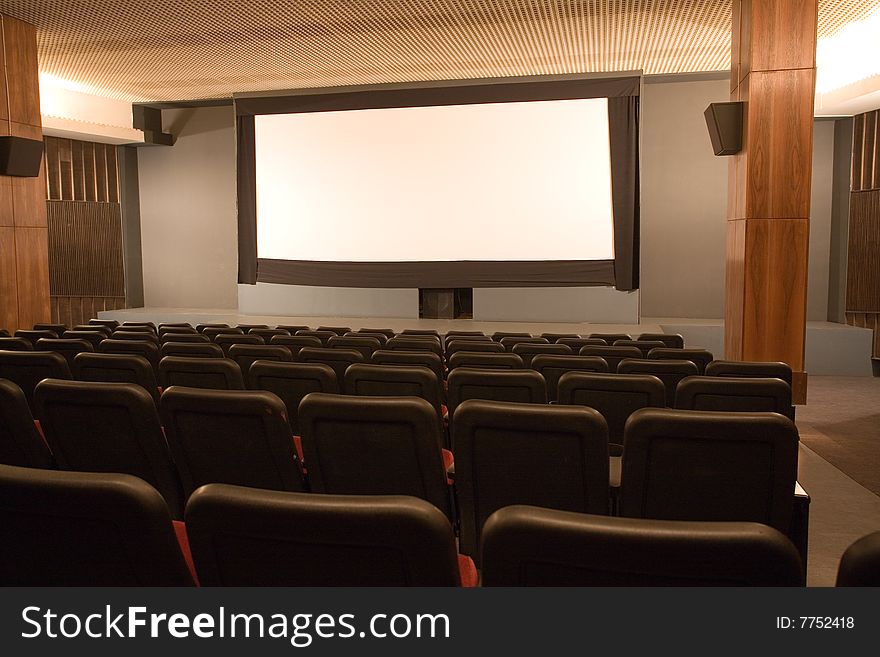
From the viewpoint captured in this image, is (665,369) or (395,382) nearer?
(395,382)

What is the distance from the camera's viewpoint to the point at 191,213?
12.8 meters

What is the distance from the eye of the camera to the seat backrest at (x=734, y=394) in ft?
9.77

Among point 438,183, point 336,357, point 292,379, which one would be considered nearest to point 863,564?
point 292,379

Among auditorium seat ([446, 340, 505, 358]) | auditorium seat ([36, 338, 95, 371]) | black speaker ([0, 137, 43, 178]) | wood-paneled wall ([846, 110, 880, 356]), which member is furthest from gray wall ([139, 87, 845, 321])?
auditorium seat ([36, 338, 95, 371])

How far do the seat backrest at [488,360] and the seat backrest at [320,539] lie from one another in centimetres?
288

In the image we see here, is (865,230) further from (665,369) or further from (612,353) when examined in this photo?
(665,369)

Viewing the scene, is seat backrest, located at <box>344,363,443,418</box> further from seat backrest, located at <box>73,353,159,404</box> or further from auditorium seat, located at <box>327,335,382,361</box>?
auditorium seat, located at <box>327,335,382,361</box>

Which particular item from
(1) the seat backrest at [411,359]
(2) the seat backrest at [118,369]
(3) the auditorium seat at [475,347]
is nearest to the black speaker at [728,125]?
(3) the auditorium seat at [475,347]

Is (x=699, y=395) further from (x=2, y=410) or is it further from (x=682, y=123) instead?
(x=682, y=123)

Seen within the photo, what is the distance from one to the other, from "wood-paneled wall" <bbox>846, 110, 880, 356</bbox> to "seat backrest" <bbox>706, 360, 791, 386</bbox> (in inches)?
262

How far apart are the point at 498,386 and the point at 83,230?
1133 cm

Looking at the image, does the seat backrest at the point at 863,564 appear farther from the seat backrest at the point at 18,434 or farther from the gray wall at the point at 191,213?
the gray wall at the point at 191,213

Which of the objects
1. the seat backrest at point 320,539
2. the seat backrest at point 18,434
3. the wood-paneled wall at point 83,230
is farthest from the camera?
the wood-paneled wall at point 83,230

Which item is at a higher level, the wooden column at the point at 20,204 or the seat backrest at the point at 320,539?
the wooden column at the point at 20,204
